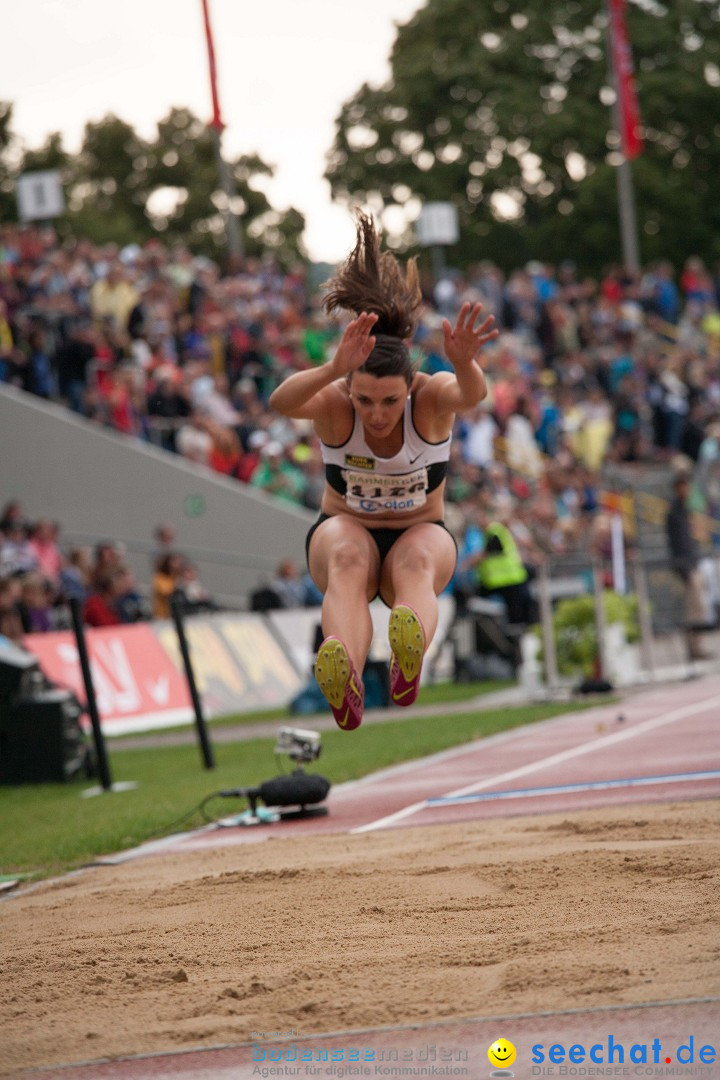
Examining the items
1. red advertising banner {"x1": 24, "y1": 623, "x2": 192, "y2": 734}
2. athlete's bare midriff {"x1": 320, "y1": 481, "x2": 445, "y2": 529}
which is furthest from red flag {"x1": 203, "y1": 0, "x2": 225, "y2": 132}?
athlete's bare midriff {"x1": 320, "y1": 481, "x2": 445, "y2": 529}

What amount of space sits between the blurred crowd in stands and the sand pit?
8.74 m

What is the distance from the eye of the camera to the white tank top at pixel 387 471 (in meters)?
7.45

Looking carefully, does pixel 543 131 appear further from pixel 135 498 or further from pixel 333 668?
pixel 333 668

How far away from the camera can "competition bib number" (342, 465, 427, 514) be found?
7.53 metres

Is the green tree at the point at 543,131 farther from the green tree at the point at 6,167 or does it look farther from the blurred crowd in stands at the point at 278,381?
the blurred crowd in stands at the point at 278,381

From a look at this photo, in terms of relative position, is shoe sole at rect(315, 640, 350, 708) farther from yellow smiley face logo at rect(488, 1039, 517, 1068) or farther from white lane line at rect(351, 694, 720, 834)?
yellow smiley face logo at rect(488, 1039, 517, 1068)

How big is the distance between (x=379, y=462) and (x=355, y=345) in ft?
2.67

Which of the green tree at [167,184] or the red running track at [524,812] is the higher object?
the green tree at [167,184]

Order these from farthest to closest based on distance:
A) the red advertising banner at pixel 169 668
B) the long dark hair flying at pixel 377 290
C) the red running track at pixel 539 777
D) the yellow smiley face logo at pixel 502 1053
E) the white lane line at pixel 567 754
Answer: the red advertising banner at pixel 169 668, the white lane line at pixel 567 754, the red running track at pixel 539 777, the long dark hair flying at pixel 377 290, the yellow smiley face logo at pixel 502 1053

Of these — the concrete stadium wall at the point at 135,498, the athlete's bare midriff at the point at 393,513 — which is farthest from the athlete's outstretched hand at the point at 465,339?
the concrete stadium wall at the point at 135,498

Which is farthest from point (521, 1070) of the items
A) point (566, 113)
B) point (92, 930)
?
point (566, 113)

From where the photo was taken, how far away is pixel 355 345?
679cm

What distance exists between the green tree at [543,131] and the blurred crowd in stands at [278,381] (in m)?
15.9

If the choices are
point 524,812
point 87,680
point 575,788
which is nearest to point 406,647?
point 524,812
